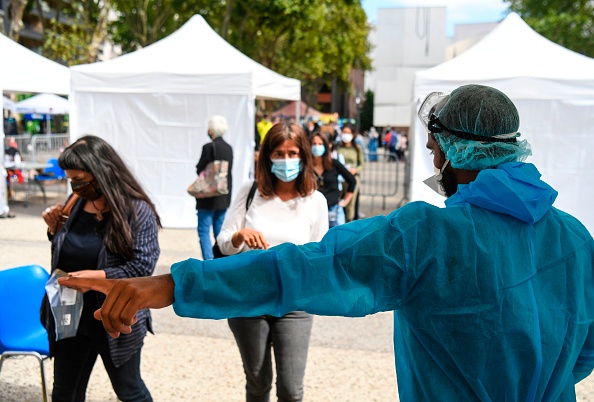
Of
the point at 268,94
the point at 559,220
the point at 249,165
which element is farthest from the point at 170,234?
the point at 559,220

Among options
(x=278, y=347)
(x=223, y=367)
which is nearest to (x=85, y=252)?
(x=278, y=347)

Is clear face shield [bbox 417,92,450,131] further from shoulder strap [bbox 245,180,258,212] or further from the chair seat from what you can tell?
the chair seat

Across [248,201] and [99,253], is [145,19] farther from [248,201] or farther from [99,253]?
[99,253]

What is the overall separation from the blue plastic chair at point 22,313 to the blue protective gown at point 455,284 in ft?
8.99

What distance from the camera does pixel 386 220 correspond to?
1304 mm

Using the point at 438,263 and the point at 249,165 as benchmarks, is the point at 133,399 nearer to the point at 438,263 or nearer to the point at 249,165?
the point at 438,263

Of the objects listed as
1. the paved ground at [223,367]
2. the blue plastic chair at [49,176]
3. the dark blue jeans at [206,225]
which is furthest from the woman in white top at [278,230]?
the blue plastic chair at [49,176]

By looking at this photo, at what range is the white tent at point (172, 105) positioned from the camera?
380 inches

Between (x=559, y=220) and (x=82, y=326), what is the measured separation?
2.23m

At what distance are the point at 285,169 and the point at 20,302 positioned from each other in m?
1.79

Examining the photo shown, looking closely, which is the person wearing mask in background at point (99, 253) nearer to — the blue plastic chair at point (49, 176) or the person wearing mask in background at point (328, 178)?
the person wearing mask in background at point (328, 178)

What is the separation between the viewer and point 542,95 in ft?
28.2

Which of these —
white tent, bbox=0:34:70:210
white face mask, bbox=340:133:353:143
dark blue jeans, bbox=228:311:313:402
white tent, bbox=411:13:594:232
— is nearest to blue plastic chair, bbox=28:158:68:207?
white tent, bbox=0:34:70:210

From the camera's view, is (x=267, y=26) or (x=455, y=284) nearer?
(x=455, y=284)
